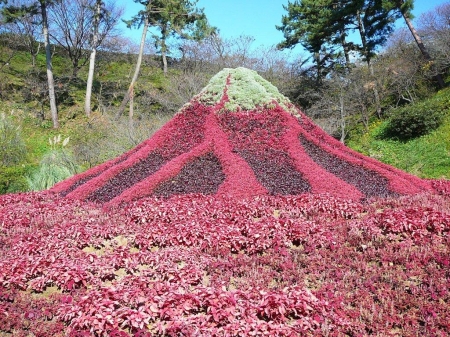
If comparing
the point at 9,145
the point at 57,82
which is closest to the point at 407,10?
the point at 9,145

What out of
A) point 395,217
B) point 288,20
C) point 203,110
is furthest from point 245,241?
point 288,20

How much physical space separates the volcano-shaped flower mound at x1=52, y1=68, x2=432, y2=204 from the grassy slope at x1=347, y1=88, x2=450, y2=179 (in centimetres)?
585

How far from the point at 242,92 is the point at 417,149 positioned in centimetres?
1099

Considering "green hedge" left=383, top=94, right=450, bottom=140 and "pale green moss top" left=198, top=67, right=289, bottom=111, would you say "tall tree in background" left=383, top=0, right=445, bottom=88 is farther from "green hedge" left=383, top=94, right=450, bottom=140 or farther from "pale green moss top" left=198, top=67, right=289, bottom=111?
"pale green moss top" left=198, top=67, right=289, bottom=111

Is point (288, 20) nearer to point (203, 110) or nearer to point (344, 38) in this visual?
point (344, 38)

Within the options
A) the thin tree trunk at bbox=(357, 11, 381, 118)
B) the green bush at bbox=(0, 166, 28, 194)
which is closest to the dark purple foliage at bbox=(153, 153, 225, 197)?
the green bush at bbox=(0, 166, 28, 194)

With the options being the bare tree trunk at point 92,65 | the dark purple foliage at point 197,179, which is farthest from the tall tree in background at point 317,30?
the dark purple foliage at point 197,179

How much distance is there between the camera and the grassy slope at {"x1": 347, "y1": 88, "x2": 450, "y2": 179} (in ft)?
50.3

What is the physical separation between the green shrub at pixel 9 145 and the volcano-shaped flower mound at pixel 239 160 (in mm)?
5221

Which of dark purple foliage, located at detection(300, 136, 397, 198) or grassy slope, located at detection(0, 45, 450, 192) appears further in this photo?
grassy slope, located at detection(0, 45, 450, 192)

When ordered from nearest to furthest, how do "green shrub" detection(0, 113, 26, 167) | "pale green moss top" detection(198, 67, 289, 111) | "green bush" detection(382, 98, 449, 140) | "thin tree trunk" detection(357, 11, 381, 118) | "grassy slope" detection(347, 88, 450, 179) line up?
"pale green moss top" detection(198, 67, 289, 111)
"green shrub" detection(0, 113, 26, 167)
"grassy slope" detection(347, 88, 450, 179)
"green bush" detection(382, 98, 449, 140)
"thin tree trunk" detection(357, 11, 381, 118)

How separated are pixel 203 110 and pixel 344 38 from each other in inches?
809

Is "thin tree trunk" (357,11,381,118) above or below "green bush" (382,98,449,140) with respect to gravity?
above

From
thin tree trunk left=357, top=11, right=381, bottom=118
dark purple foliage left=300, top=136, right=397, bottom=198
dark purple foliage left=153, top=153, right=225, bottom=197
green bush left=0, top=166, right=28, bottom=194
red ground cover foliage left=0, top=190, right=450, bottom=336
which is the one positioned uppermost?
thin tree trunk left=357, top=11, right=381, bottom=118
